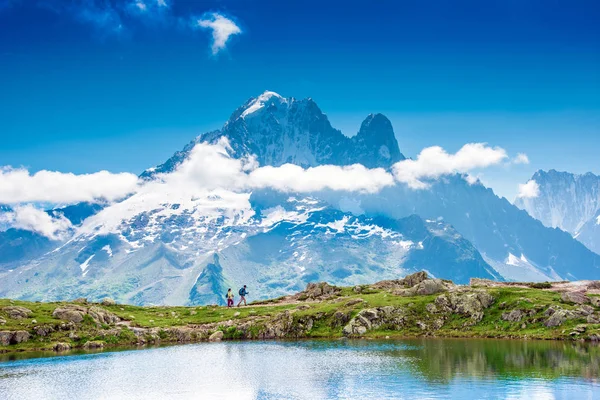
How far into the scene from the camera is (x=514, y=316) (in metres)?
112

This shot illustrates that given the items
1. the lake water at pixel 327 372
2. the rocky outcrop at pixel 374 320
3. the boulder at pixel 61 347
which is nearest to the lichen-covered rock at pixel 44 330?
the boulder at pixel 61 347

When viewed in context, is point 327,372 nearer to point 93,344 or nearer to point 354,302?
point 354,302

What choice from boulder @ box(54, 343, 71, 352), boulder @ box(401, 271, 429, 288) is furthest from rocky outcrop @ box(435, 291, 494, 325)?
boulder @ box(54, 343, 71, 352)

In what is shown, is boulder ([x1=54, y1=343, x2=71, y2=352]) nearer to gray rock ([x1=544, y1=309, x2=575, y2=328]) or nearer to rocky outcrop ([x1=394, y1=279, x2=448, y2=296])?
rocky outcrop ([x1=394, y1=279, x2=448, y2=296])

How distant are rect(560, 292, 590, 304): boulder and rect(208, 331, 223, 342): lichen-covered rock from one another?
214ft

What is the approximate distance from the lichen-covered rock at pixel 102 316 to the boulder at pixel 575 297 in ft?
291

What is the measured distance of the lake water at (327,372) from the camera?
70.2 meters

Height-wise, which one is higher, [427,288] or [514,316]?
[427,288]

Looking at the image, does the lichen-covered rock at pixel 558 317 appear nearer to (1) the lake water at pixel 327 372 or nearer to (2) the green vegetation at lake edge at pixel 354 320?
(2) the green vegetation at lake edge at pixel 354 320

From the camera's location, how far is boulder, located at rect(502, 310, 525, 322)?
111819 millimetres

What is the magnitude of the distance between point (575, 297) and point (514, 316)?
39.0ft

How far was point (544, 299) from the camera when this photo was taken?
115 metres

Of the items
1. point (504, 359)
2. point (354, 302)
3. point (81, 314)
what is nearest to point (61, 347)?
point (81, 314)

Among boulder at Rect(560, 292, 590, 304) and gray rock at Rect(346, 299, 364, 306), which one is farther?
gray rock at Rect(346, 299, 364, 306)
